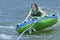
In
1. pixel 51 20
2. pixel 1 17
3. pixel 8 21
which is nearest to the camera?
pixel 51 20

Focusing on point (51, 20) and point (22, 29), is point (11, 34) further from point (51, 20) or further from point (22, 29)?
point (51, 20)

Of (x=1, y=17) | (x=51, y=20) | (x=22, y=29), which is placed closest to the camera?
(x=22, y=29)

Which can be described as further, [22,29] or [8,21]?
[8,21]

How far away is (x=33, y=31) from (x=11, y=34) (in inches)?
35.3

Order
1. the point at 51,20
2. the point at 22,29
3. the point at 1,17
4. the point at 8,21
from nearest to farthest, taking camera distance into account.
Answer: the point at 22,29, the point at 51,20, the point at 8,21, the point at 1,17

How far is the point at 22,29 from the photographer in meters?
11.9

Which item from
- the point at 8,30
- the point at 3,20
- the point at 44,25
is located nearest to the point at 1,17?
the point at 3,20

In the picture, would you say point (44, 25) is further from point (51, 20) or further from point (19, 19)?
point (19, 19)

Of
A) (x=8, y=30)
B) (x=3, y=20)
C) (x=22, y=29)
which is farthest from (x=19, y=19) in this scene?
(x=22, y=29)

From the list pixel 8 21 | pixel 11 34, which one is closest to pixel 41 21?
pixel 11 34

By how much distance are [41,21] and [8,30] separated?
1594mm

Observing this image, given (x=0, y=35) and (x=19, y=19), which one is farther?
(x=19, y=19)

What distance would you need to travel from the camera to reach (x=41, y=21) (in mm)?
12258

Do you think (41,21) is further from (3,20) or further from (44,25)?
(3,20)
